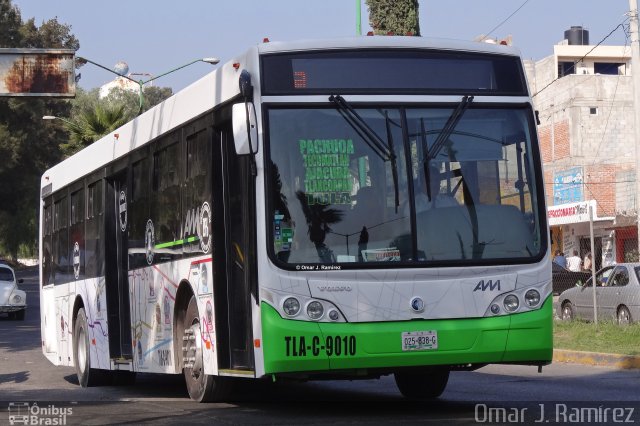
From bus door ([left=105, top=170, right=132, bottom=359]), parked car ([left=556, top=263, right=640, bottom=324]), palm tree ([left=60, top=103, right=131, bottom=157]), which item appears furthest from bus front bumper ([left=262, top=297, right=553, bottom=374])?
palm tree ([left=60, top=103, right=131, bottom=157])

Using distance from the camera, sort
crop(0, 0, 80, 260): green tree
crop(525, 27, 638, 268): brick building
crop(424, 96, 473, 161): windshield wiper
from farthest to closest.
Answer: crop(0, 0, 80, 260): green tree < crop(525, 27, 638, 268): brick building < crop(424, 96, 473, 161): windshield wiper

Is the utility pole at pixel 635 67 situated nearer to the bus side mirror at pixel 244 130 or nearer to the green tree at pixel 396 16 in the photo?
the green tree at pixel 396 16

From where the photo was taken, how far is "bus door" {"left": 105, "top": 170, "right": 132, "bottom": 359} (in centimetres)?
1444

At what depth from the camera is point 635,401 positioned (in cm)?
1146

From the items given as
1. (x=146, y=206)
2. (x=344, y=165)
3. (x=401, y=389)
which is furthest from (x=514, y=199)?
(x=146, y=206)

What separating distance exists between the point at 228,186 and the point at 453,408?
2.84 metres

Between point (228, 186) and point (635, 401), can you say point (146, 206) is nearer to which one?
point (228, 186)

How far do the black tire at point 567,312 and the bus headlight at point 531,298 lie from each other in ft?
58.8

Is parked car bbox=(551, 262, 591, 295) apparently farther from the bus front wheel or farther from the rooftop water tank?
the rooftop water tank

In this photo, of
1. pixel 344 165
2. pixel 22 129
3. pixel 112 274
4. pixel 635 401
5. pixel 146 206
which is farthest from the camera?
pixel 22 129

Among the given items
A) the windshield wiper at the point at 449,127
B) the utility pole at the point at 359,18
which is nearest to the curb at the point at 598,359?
the windshield wiper at the point at 449,127

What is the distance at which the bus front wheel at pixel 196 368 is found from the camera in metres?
11.4

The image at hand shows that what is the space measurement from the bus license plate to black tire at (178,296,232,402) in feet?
7.69

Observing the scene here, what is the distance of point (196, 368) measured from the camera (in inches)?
460
